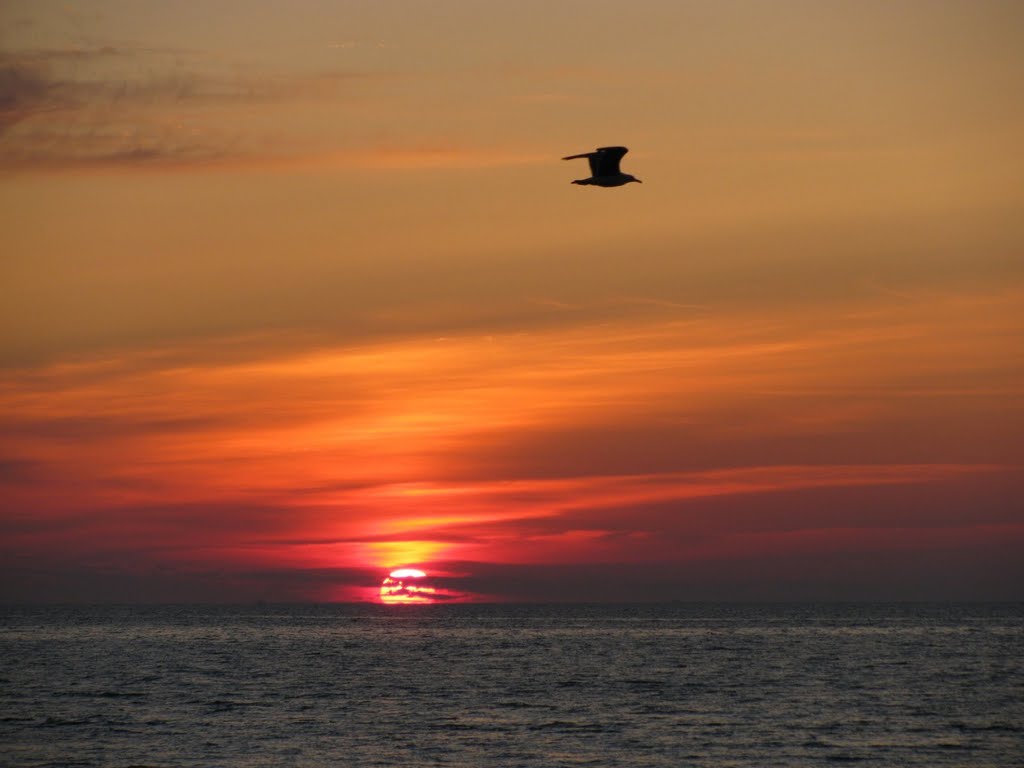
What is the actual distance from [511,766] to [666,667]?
41514mm

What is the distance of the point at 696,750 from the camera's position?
151 ft

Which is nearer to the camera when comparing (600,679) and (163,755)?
(163,755)

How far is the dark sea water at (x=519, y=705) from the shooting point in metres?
45.7

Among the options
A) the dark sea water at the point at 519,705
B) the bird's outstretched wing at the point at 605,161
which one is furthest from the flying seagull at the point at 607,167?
the dark sea water at the point at 519,705

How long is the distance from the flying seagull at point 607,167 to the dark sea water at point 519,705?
1844 cm

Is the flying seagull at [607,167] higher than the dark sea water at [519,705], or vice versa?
the flying seagull at [607,167]

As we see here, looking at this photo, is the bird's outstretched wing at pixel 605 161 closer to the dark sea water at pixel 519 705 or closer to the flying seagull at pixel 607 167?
the flying seagull at pixel 607 167

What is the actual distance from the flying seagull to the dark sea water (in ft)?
60.5

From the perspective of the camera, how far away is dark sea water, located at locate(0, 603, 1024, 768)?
45.7 metres

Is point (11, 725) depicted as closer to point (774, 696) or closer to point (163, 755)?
point (163, 755)

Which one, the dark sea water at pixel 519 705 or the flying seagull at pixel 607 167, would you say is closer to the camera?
the flying seagull at pixel 607 167

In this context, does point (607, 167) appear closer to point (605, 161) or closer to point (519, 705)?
point (605, 161)

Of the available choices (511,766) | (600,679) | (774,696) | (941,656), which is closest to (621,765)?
(511,766)

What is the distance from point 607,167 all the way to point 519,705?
1183 inches
